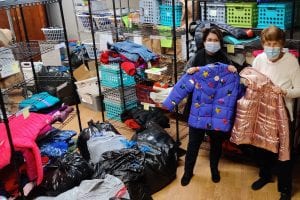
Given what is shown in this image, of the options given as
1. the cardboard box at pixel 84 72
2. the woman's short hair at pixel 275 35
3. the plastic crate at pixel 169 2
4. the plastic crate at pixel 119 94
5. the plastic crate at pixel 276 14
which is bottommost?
the plastic crate at pixel 119 94

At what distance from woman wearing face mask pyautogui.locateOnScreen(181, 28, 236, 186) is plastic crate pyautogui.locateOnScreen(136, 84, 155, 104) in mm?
984

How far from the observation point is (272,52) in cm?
225

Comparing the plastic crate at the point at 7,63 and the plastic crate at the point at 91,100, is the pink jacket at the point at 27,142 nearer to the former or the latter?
the plastic crate at the point at 7,63

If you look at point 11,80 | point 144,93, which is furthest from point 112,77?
point 11,80

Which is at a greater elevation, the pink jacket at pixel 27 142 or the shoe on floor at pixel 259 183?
the pink jacket at pixel 27 142

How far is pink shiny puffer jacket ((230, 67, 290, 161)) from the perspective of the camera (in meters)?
2.26

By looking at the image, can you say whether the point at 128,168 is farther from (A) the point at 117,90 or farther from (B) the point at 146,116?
(A) the point at 117,90

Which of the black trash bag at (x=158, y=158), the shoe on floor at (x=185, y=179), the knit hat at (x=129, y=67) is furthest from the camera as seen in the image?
the knit hat at (x=129, y=67)

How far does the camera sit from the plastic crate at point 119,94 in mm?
3740

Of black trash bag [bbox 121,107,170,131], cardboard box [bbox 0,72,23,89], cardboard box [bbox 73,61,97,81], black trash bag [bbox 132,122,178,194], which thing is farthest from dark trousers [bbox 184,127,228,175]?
cardboard box [bbox 73,61,97,81]

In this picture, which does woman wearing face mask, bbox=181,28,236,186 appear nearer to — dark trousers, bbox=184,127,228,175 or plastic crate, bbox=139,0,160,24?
dark trousers, bbox=184,127,228,175

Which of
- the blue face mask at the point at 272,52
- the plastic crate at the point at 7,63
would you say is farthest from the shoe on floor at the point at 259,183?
the plastic crate at the point at 7,63

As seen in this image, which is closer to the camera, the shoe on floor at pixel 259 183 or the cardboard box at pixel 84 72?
the shoe on floor at pixel 259 183

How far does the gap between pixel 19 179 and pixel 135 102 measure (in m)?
1.81
